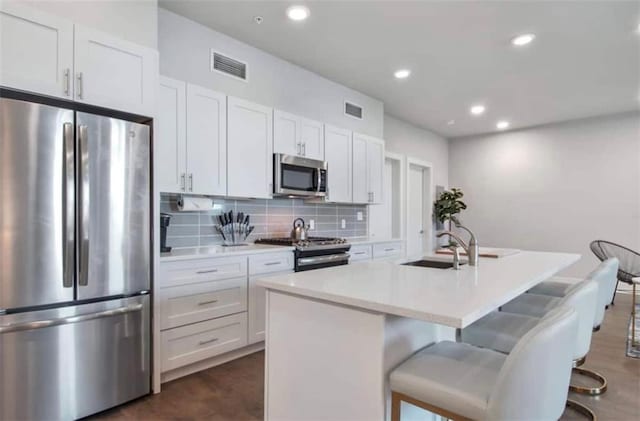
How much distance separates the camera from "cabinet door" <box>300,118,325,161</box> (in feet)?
12.3

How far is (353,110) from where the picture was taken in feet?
15.1

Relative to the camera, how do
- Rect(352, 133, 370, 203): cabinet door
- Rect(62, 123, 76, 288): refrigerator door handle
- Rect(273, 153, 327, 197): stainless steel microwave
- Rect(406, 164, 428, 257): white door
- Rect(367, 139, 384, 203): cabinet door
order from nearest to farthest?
Rect(62, 123, 76, 288): refrigerator door handle < Rect(273, 153, 327, 197): stainless steel microwave < Rect(352, 133, 370, 203): cabinet door < Rect(367, 139, 384, 203): cabinet door < Rect(406, 164, 428, 257): white door

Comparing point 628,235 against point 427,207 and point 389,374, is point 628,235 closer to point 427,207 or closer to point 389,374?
point 427,207

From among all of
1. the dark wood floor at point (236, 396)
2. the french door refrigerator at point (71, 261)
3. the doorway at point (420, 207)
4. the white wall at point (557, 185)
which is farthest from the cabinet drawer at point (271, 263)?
the white wall at point (557, 185)

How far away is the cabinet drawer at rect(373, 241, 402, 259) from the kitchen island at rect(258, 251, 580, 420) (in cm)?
234

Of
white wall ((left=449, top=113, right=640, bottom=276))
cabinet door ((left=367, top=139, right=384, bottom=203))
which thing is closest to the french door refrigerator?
cabinet door ((left=367, top=139, right=384, bottom=203))

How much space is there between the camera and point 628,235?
5480 mm

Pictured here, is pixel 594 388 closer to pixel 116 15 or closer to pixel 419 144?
pixel 116 15

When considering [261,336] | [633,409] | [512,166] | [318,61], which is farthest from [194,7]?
[512,166]

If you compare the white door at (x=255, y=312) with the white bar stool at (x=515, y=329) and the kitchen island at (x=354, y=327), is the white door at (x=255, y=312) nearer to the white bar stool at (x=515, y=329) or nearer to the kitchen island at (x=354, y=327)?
the kitchen island at (x=354, y=327)

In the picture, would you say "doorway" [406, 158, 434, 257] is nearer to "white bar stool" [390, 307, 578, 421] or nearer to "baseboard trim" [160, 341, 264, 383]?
"baseboard trim" [160, 341, 264, 383]

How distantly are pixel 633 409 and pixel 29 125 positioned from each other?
12.6 feet

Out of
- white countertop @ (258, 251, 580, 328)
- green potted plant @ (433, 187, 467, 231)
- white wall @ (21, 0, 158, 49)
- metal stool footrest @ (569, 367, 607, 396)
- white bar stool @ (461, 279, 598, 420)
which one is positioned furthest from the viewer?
green potted plant @ (433, 187, 467, 231)

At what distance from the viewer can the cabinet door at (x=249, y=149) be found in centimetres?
311
